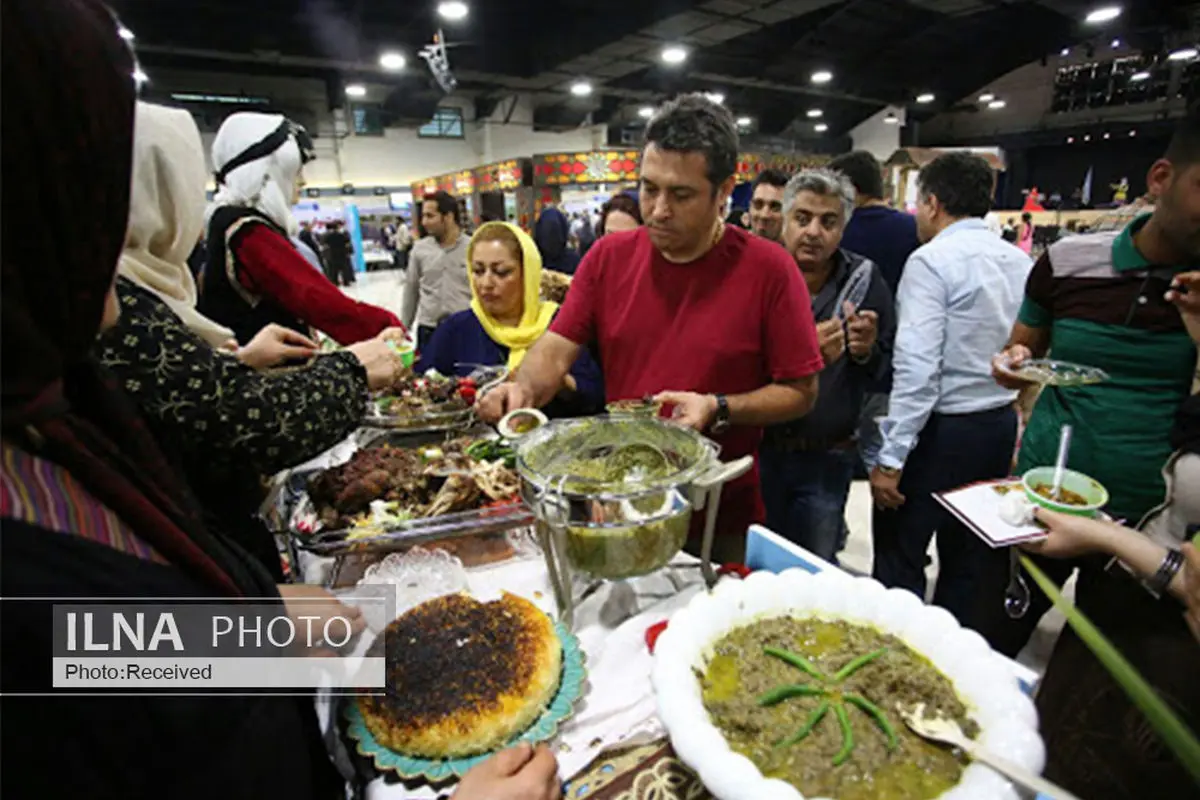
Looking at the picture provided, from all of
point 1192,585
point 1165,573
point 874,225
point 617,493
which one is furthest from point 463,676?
point 874,225

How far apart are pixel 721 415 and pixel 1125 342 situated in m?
1.34

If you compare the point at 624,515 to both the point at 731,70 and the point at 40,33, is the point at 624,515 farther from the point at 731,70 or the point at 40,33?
the point at 731,70

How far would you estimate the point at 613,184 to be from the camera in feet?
46.4

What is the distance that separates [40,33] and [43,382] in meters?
0.33

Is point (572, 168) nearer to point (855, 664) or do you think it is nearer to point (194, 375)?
point (194, 375)

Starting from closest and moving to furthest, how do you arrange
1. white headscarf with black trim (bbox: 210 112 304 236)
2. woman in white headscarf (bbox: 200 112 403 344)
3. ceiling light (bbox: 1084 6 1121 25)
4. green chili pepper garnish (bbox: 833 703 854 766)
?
green chili pepper garnish (bbox: 833 703 854 766), woman in white headscarf (bbox: 200 112 403 344), white headscarf with black trim (bbox: 210 112 304 236), ceiling light (bbox: 1084 6 1121 25)

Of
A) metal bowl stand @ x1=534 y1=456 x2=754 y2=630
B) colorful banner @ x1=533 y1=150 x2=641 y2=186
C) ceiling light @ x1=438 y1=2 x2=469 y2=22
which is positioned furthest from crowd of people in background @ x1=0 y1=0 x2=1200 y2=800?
colorful banner @ x1=533 y1=150 x2=641 y2=186

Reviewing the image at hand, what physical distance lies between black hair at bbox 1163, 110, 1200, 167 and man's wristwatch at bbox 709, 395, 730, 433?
1357 mm

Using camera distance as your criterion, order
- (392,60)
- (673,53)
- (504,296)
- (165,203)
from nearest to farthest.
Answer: (165,203) < (504,296) < (392,60) < (673,53)

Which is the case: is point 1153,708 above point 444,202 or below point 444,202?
below

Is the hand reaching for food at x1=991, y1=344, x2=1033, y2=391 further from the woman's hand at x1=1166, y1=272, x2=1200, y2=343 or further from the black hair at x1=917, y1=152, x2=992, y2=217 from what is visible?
the black hair at x1=917, y1=152, x2=992, y2=217

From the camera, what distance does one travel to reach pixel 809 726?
0.83m

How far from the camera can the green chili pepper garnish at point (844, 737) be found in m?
0.79

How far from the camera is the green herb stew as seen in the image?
2.54ft
